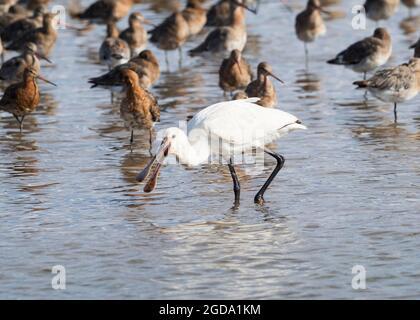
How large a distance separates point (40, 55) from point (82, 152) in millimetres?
6079

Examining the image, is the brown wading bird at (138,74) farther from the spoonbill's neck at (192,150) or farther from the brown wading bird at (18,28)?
the spoonbill's neck at (192,150)

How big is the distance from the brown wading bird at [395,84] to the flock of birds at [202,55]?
0.04 feet

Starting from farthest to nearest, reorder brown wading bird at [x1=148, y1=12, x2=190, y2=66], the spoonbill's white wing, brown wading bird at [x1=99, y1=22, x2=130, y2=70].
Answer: brown wading bird at [x1=148, y1=12, x2=190, y2=66]
brown wading bird at [x1=99, y1=22, x2=130, y2=70]
the spoonbill's white wing

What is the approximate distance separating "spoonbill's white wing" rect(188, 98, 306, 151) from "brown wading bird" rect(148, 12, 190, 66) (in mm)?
9838

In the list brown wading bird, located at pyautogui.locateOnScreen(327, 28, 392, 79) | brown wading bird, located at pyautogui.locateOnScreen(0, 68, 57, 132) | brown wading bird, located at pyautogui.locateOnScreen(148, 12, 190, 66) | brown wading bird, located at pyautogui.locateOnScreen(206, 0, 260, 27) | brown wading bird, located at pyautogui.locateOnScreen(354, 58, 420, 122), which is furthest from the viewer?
brown wading bird, located at pyautogui.locateOnScreen(206, 0, 260, 27)

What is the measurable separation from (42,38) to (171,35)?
89.6 inches

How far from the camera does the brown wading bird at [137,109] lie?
1293 cm

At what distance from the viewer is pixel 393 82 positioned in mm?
13977

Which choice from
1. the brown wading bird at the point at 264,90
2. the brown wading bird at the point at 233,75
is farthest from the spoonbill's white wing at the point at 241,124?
the brown wading bird at the point at 233,75

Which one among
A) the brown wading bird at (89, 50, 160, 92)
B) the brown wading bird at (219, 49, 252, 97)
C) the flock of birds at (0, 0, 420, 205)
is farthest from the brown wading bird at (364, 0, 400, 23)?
the brown wading bird at (89, 50, 160, 92)

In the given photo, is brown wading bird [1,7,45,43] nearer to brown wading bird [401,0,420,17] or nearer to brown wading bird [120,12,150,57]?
brown wading bird [120,12,150,57]

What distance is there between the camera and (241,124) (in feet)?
32.0

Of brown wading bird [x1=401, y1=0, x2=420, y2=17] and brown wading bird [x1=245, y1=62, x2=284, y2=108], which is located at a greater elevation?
brown wading bird [x1=245, y1=62, x2=284, y2=108]

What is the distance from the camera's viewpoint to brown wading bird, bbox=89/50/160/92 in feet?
50.8
